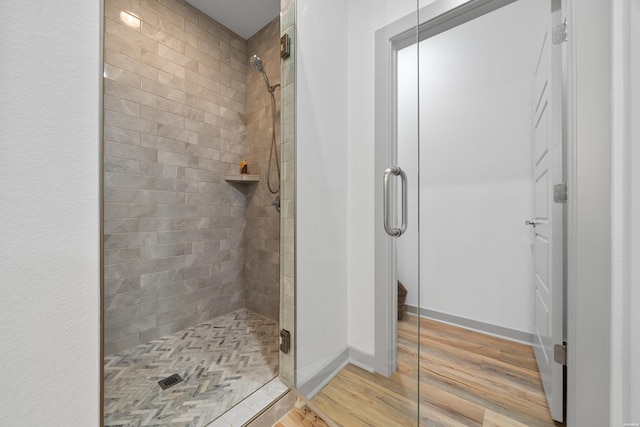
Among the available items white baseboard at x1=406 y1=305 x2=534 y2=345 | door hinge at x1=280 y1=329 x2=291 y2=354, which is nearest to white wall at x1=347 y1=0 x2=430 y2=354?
door hinge at x1=280 y1=329 x2=291 y2=354

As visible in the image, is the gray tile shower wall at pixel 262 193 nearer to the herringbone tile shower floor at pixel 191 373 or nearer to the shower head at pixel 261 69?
the shower head at pixel 261 69

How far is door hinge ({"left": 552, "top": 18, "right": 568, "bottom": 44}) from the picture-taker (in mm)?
1048

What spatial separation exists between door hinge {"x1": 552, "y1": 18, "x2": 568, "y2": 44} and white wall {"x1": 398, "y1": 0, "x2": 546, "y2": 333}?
68 centimetres

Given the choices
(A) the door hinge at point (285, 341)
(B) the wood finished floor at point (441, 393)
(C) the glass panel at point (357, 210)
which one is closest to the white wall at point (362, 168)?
(C) the glass panel at point (357, 210)

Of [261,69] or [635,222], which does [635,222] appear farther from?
[261,69]

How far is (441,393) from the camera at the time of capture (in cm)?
125

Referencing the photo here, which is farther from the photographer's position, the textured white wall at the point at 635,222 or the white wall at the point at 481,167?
the white wall at the point at 481,167

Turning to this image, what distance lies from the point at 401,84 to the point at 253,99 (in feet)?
5.45

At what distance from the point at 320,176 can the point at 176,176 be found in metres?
1.27

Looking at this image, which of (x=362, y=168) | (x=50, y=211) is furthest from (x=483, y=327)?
(x=50, y=211)

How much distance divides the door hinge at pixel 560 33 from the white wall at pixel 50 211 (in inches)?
66.7

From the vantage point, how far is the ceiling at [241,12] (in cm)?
192

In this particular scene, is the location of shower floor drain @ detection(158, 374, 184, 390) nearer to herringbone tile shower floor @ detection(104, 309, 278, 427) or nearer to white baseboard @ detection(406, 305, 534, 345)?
herringbone tile shower floor @ detection(104, 309, 278, 427)

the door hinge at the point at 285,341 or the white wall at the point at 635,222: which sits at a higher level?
the white wall at the point at 635,222
